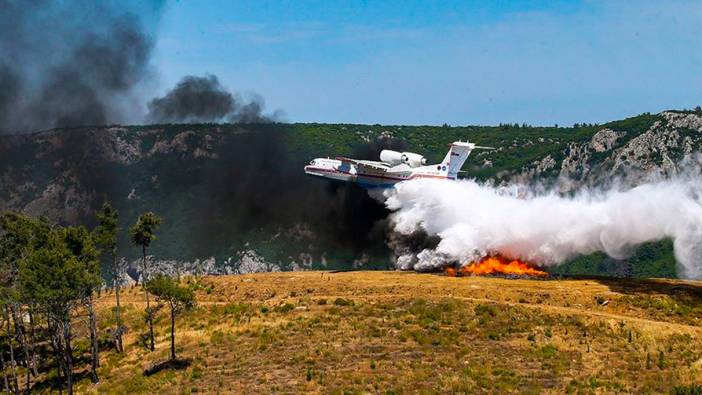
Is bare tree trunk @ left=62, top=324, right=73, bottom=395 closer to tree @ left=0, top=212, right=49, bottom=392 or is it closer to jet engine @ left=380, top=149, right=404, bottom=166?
tree @ left=0, top=212, right=49, bottom=392

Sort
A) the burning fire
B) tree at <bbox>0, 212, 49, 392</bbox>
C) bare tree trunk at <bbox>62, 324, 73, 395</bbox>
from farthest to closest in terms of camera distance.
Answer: the burning fire → tree at <bbox>0, 212, 49, 392</bbox> → bare tree trunk at <bbox>62, 324, 73, 395</bbox>

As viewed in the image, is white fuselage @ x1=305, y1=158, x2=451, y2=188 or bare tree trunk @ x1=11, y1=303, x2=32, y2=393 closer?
bare tree trunk @ x1=11, y1=303, x2=32, y2=393

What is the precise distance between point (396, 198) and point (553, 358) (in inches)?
Result: 1898

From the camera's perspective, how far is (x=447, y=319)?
76312 mm

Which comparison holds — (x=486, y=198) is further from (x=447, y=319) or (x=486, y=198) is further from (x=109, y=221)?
(x=109, y=221)

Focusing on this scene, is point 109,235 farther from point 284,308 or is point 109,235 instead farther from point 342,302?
point 342,302

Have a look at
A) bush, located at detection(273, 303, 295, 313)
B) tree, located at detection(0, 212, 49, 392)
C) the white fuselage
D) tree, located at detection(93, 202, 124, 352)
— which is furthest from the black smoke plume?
tree, located at detection(0, 212, 49, 392)

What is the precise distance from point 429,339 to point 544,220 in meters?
34.0

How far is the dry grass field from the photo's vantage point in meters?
61.3

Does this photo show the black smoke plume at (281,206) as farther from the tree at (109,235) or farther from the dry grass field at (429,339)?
the tree at (109,235)

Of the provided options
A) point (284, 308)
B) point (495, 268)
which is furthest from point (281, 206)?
point (284, 308)

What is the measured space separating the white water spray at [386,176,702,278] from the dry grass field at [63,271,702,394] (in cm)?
559

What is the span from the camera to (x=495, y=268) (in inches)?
4003

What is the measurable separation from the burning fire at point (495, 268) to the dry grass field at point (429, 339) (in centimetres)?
726
